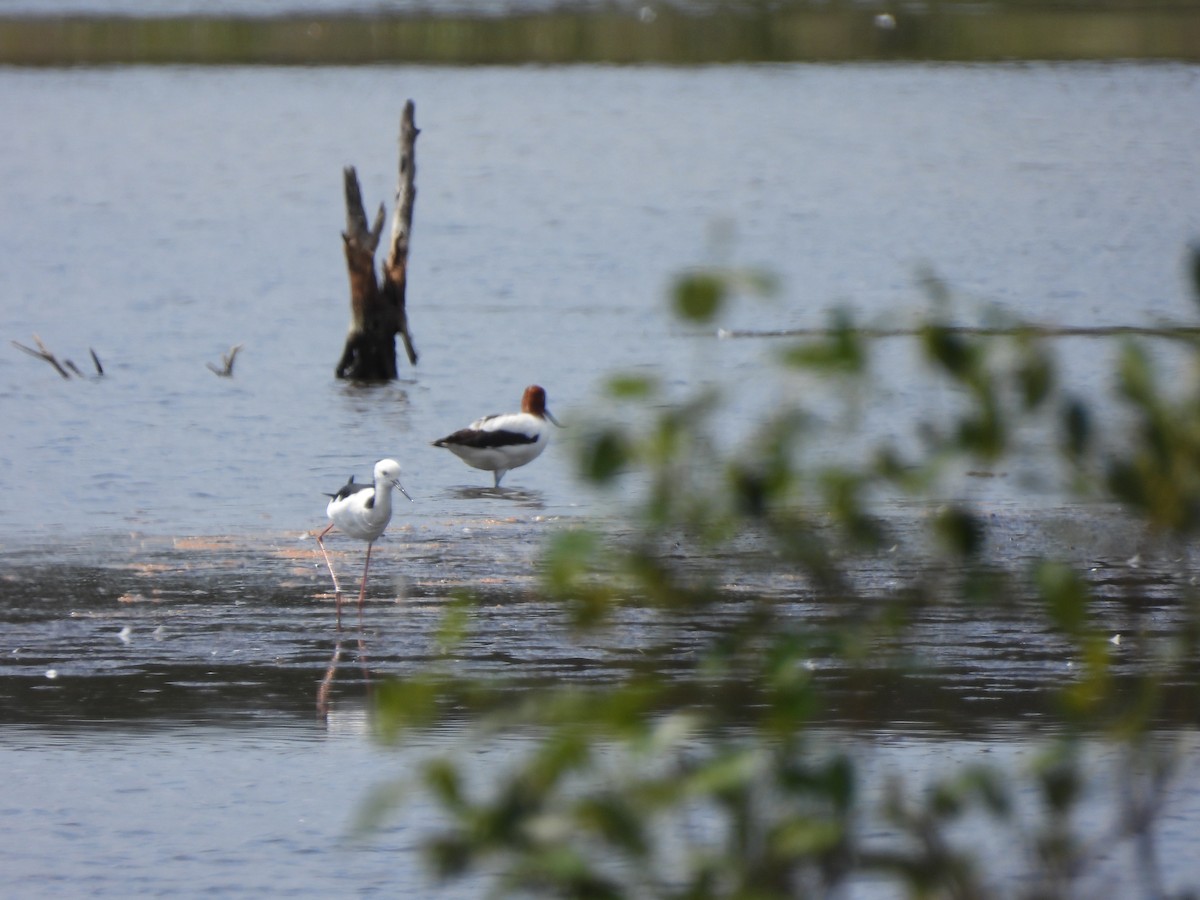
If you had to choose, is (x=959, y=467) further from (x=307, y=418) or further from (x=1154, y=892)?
(x=307, y=418)

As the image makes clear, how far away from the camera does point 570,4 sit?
74.4 m

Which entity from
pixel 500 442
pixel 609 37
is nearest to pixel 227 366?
pixel 500 442

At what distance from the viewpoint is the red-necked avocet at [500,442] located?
47.9ft

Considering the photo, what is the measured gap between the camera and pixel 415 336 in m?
23.9

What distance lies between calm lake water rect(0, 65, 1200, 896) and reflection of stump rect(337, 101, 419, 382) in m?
0.53

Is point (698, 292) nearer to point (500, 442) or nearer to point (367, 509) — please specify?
point (367, 509)

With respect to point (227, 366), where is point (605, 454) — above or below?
above

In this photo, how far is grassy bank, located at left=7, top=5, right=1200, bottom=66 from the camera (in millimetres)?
65562

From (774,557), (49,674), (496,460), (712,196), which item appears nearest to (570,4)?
(712,196)

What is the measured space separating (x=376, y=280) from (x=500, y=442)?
4.80 meters

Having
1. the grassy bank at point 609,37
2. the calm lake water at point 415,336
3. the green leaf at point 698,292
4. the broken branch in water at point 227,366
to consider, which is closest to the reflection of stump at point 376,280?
the calm lake water at point 415,336

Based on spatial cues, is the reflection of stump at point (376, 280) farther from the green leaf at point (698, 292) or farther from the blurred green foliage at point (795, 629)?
the green leaf at point (698, 292)

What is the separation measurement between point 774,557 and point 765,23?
68911mm

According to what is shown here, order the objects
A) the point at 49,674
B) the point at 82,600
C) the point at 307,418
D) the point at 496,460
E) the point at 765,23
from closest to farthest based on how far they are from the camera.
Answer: the point at 49,674, the point at 82,600, the point at 496,460, the point at 307,418, the point at 765,23
